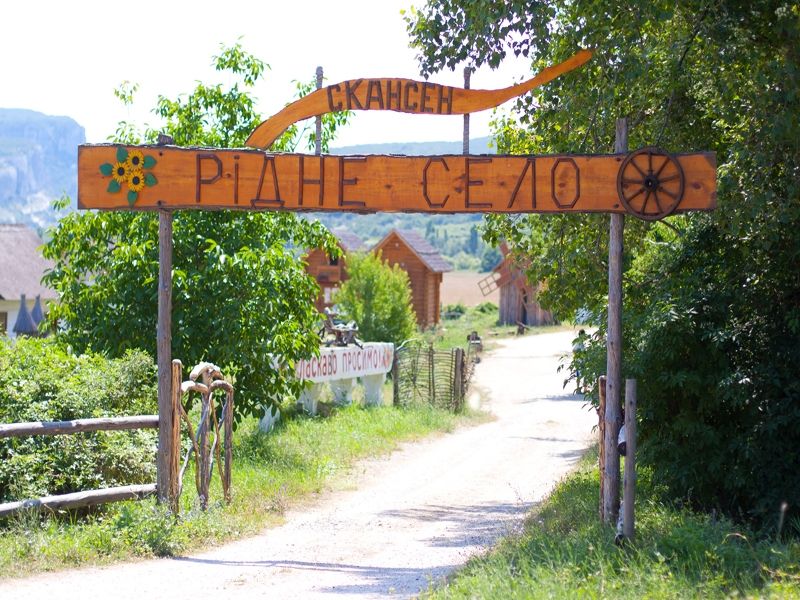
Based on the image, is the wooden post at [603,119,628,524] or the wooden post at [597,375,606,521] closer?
the wooden post at [603,119,628,524]

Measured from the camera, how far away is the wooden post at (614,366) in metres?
9.60

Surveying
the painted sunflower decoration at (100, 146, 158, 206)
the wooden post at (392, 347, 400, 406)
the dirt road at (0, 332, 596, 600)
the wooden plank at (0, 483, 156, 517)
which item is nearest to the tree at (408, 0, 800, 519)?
the dirt road at (0, 332, 596, 600)

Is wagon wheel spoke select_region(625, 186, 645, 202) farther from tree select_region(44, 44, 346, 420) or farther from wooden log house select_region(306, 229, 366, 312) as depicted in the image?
wooden log house select_region(306, 229, 366, 312)

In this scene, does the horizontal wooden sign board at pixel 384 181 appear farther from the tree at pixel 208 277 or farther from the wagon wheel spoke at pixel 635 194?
the tree at pixel 208 277

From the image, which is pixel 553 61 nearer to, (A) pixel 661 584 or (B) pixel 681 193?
(B) pixel 681 193

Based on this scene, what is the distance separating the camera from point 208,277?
14773 millimetres

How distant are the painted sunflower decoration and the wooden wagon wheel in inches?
174

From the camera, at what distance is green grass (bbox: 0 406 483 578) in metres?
9.30

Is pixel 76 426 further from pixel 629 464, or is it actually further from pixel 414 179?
pixel 629 464

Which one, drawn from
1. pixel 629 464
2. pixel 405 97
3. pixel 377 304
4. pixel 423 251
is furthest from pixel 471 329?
pixel 629 464

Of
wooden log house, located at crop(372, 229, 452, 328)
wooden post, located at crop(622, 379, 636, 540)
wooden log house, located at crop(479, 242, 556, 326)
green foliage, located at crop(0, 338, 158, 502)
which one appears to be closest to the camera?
wooden post, located at crop(622, 379, 636, 540)

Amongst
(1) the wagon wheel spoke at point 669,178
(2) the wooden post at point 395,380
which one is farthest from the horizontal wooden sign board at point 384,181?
(2) the wooden post at point 395,380

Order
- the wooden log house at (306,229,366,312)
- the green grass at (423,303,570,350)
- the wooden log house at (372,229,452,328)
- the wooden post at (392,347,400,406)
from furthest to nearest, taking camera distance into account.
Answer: the wooden log house at (372,229,452,328) < the wooden log house at (306,229,366,312) < the green grass at (423,303,570,350) < the wooden post at (392,347,400,406)

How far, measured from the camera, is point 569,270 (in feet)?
46.7
